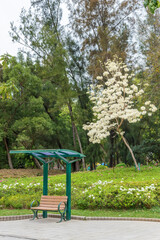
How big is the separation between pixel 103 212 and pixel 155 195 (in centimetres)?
184

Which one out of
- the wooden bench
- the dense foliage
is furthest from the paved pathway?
the dense foliage

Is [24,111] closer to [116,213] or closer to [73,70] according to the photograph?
[73,70]

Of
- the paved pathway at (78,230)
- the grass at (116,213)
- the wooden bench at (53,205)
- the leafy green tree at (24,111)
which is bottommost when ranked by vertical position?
the paved pathway at (78,230)

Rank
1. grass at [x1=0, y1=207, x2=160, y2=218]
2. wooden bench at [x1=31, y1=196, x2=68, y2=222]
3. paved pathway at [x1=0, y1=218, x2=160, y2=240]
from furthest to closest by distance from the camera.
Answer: grass at [x1=0, y1=207, x2=160, y2=218], wooden bench at [x1=31, y1=196, x2=68, y2=222], paved pathway at [x1=0, y1=218, x2=160, y2=240]

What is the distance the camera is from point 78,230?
26.2 feet

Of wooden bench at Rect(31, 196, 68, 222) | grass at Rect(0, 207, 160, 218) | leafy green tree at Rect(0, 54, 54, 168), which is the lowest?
grass at Rect(0, 207, 160, 218)

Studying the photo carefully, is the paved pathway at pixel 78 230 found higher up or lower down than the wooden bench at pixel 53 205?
lower down

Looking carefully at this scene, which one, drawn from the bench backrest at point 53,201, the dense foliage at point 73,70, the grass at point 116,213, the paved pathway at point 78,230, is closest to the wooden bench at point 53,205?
the bench backrest at point 53,201

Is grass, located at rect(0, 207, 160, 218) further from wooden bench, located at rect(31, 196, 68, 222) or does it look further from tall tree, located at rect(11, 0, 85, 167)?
tall tree, located at rect(11, 0, 85, 167)

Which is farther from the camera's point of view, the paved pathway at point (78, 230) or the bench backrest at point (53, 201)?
the bench backrest at point (53, 201)

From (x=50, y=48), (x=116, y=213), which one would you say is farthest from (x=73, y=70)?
(x=116, y=213)

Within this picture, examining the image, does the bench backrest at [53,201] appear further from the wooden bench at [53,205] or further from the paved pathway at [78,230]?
the paved pathway at [78,230]

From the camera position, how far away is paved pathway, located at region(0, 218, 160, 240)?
7.07 meters

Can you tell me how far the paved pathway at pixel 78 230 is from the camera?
707 cm
